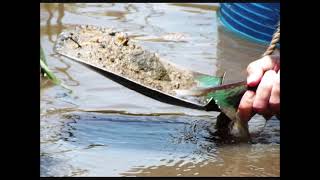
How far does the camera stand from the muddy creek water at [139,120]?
314 centimetres

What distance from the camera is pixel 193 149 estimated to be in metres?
3.31

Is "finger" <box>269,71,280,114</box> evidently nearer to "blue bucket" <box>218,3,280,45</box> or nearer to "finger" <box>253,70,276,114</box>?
"finger" <box>253,70,276,114</box>

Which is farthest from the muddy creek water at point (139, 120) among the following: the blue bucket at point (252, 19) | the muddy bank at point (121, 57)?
the muddy bank at point (121, 57)

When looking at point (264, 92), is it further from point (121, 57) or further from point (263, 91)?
point (121, 57)

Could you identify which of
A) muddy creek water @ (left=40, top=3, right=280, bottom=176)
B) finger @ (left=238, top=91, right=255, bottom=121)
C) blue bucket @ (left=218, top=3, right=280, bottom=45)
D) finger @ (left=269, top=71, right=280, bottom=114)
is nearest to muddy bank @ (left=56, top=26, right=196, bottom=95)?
muddy creek water @ (left=40, top=3, right=280, bottom=176)

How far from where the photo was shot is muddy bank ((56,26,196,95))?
130 inches

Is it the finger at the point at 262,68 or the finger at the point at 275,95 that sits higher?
the finger at the point at 262,68

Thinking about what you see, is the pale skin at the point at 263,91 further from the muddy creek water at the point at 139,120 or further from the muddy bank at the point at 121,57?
the muddy bank at the point at 121,57

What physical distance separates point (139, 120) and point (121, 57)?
43 cm

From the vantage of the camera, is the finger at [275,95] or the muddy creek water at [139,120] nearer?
the finger at [275,95]

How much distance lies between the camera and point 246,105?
10.4 ft

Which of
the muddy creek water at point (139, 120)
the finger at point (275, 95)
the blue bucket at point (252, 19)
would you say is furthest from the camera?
the blue bucket at point (252, 19)
